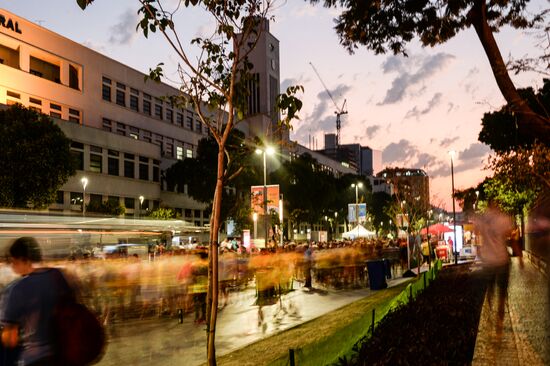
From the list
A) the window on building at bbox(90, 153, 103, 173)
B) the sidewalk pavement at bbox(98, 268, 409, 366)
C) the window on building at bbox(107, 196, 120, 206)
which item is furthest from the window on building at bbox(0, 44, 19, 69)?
the sidewalk pavement at bbox(98, 268, 409, 366)

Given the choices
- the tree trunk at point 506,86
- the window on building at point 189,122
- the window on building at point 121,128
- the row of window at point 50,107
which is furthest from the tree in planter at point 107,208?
the tree trunk at point 506,86

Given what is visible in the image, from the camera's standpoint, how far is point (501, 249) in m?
41.7

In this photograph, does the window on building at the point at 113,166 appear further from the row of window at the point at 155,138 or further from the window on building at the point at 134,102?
the window on building at the point at 134,102

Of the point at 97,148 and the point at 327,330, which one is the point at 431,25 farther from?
the point at 97,148

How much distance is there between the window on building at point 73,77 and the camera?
165 ft

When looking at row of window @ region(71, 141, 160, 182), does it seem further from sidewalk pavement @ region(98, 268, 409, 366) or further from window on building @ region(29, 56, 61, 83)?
sidewalk pavement @ region(98, 268, 409, 366)

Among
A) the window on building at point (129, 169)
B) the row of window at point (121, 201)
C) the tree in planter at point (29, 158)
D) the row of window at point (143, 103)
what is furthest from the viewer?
the row of window at point (143, 103)

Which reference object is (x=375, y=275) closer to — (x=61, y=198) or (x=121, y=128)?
(x=61, y=198)

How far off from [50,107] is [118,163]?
8.14 m

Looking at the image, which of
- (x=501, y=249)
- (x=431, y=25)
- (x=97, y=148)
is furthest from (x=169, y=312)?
(x=97, y=148)

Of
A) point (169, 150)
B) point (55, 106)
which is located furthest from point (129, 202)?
point (169, 150)

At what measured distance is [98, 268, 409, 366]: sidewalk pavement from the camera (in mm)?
9953

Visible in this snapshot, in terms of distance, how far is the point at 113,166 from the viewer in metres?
51.8

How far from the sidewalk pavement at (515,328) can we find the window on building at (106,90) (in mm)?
45568
